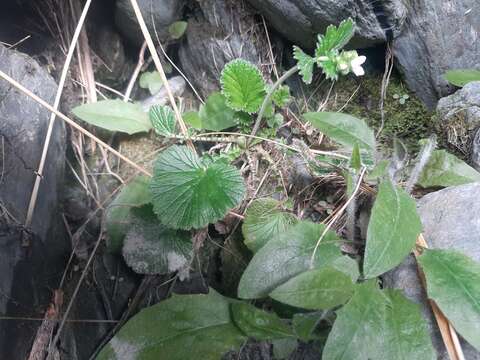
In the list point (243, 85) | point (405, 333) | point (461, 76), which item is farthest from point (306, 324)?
point (461, 76)

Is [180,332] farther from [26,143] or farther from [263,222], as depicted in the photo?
[26,143]

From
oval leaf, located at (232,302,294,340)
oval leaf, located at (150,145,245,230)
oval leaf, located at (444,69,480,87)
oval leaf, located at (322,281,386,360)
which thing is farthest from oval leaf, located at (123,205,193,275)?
oval leaf, located at (444,69,480,87)

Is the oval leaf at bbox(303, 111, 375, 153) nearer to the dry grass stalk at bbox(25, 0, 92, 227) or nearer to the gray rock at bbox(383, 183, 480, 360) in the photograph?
the gray rock at bbox(383, 183, 480, 360)

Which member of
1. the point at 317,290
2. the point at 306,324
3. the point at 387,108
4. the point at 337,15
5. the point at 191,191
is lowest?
the point at 306,324

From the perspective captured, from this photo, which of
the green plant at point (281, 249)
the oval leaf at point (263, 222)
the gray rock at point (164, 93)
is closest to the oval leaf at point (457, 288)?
the green plant at point (281, 249)

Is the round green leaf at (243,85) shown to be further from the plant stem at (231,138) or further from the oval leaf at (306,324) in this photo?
the oval leaf at (306,324)
